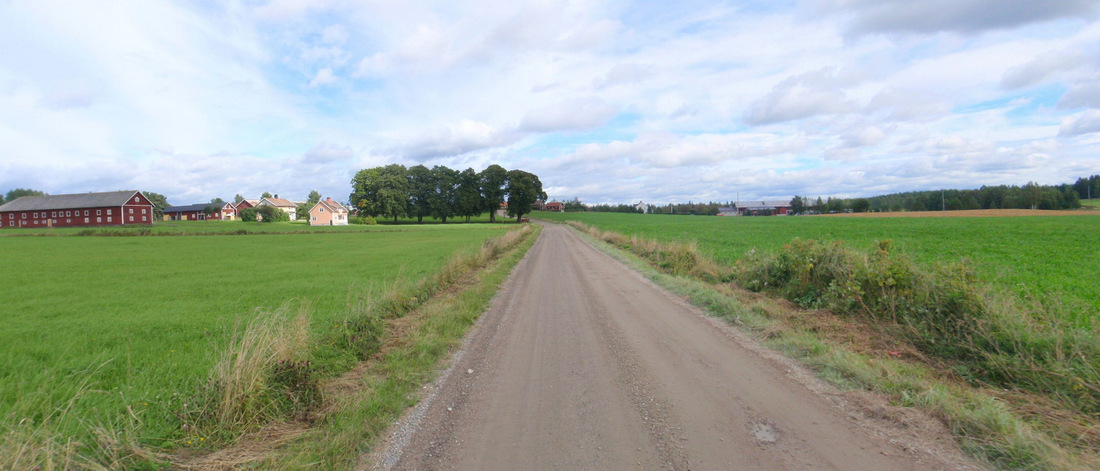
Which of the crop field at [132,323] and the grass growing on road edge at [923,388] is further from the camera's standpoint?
the crop field at [132,323]

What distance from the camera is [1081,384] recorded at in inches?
169

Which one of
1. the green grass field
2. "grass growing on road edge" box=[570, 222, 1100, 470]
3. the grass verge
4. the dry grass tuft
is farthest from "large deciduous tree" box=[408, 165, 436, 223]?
the dry grass tuft

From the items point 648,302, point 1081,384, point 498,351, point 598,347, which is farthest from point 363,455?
point 648,302

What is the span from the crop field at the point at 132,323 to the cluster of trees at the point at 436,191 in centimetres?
6625

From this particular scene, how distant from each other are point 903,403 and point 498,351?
4.77 metres

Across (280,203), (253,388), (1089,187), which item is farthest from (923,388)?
(280,203)

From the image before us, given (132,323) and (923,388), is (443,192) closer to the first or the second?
(132,323)

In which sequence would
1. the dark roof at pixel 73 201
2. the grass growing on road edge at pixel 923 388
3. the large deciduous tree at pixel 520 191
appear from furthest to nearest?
the large deciduous tree at pixel 520 191
the dark roof at pixel 73 201
the grass growing on road edge at pixel 923 388

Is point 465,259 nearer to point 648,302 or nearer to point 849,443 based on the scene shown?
point 648,302

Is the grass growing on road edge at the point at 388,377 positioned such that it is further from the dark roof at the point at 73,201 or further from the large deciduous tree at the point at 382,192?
the dark roof at the point at 73,201

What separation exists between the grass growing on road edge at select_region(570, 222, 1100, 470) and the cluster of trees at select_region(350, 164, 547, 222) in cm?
8151

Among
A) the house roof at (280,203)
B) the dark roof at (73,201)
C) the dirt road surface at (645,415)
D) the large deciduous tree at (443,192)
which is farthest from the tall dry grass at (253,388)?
the house roof at (280,203)

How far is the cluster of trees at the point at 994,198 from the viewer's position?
255 ft

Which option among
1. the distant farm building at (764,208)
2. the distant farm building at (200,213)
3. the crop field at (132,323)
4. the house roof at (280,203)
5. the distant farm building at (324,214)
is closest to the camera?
the crop field at (132,323)
